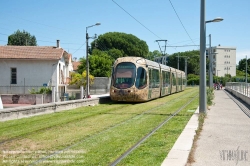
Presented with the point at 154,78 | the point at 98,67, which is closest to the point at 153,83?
the point at 154,78

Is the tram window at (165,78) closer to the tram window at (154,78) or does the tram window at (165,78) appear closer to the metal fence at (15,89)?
the tram window at (154,78)

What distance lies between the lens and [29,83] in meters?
43.6

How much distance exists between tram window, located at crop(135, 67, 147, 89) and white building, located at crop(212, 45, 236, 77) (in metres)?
110

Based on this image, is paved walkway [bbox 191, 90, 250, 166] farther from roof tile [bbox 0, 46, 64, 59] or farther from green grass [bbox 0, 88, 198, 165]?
roof tile [bbox 0, 46, 64, 59]

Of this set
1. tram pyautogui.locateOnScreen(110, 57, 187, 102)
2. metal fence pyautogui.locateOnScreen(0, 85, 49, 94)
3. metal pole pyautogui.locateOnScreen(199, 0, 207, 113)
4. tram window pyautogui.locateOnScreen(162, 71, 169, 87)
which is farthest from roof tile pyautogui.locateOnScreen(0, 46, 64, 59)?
metal pole pyautogui.locateOnScreen(199, 0, 207, 113)

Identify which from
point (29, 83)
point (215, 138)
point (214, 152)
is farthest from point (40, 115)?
point (29, 83)

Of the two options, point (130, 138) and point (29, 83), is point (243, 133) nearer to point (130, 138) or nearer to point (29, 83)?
point (130, 138)

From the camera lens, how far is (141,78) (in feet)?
72.7

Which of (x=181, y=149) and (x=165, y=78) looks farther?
(x=165, y=78)

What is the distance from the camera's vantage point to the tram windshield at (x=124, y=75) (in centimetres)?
2183

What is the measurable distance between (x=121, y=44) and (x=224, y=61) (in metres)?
59.9

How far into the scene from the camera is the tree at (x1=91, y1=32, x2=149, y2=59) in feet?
283

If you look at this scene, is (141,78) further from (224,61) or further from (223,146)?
(224,61)

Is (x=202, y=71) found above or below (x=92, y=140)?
above
